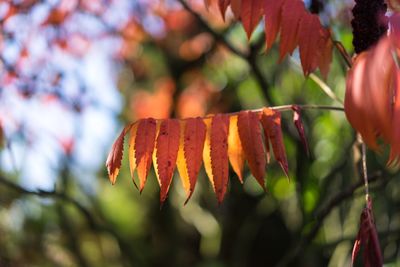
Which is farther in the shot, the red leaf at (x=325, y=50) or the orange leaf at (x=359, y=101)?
the red leaf at (x=325, y=50)

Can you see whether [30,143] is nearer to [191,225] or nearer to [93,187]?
[93,187]

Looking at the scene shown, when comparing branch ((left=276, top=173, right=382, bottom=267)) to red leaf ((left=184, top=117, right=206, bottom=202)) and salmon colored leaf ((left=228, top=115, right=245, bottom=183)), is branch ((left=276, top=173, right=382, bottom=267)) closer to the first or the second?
salmon colored leaf ((left=228, top=115, right=245, bottom=183))

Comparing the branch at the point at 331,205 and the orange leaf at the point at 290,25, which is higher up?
the orange leaf at the point at 290,25

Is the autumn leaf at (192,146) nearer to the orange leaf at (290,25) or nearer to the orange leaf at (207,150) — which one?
the orange leaf at (207,150)

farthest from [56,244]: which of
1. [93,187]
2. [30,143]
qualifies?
[30,143]

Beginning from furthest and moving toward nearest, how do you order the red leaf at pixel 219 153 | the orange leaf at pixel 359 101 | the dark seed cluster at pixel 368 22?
the dark seed cluster at pixel 368 22 → the red leaf at pixel 219 153 → the orange leaf at pixel 359 101

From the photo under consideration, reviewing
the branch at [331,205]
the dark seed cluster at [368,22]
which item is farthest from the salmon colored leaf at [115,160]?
the branch at [331,205]

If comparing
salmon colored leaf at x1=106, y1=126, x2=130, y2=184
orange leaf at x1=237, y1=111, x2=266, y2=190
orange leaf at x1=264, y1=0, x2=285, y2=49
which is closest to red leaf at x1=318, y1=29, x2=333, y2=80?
orange leaf at x1=264, y1=0, x2=285, y2=49

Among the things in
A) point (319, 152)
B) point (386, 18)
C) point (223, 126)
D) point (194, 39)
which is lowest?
point (319, 152)
